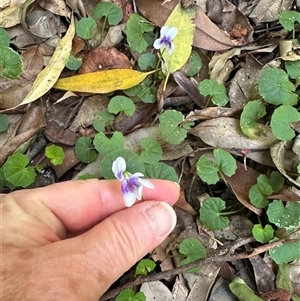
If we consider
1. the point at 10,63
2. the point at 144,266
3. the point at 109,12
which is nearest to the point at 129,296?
the point at 144,266

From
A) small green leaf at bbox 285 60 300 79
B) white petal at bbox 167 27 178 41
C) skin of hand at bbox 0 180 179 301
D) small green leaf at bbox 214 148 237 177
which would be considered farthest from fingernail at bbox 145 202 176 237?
small green leaf at bbox 285 60 300 79

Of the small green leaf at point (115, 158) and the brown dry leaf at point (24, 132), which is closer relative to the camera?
the small green leaf at point (115, 158)

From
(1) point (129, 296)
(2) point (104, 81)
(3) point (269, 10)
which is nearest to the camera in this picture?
(1) point (129, 296)

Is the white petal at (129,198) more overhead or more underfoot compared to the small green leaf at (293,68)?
more overhead

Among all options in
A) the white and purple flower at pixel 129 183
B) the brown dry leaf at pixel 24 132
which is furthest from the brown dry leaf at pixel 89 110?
the white and purple flower at pixel 129 183

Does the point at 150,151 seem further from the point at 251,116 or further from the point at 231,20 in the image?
the point at 231,20

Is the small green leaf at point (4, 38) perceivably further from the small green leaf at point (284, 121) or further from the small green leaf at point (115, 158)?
the small green leaf at point (284, 121)
